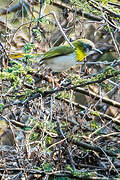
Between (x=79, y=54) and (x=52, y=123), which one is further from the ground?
(x=79, y=54)

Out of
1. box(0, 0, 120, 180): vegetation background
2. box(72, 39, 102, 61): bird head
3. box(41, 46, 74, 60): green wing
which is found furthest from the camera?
box(72, 39, 102, 61): bird head

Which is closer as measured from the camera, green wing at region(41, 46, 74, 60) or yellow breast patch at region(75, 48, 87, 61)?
Answer: green wing at region(41, 46, 74, 60)

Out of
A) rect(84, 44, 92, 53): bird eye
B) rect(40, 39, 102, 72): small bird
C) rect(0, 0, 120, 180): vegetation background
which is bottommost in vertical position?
rect(0, 0, 120, 180): vegetation background

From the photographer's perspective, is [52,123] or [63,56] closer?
[52,123]

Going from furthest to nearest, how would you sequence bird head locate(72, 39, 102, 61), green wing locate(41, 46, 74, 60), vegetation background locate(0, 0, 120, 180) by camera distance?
1. bird head locate(72, 39, 102, 61)
2. green wing locate(41, 46, 74, 60)
3. vegetation background locate(0, 0, 120, 180)

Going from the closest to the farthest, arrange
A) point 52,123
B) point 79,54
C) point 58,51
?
point 52,123 < point 58,51 < point 79,54

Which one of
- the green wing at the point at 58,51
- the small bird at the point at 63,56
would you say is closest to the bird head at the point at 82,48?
the small bird at the point at 63,56

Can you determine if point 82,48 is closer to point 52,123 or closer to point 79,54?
point 79,54

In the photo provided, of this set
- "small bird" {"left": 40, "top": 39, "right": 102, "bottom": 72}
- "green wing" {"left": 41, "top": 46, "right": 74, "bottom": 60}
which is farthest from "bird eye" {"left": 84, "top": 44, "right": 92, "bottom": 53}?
"green wing" {"left": 41, "top": 46, "right": 74, "bottom": 60}

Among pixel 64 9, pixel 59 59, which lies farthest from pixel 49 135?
pixel 64 9

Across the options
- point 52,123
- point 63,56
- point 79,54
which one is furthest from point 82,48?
point 52,123

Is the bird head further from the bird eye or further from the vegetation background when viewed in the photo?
the vegetation background

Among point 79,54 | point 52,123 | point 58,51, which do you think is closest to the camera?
point 52,123

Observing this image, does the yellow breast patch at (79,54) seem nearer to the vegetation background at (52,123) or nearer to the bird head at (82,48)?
Result: the bird head at (82,48)
